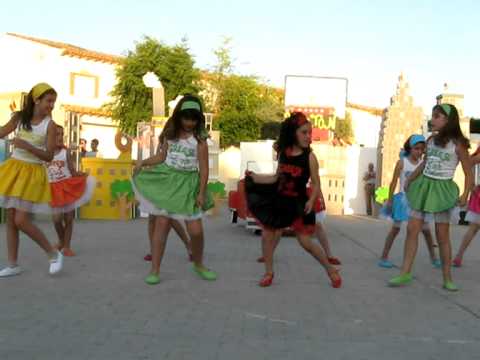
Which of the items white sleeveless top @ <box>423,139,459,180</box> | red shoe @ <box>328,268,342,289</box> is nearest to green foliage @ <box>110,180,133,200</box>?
red shoe @ <box>328,268,342,289</box>

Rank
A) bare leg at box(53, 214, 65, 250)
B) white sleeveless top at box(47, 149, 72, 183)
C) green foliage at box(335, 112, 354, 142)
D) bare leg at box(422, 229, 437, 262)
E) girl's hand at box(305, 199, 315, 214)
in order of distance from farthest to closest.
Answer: green foliage at box(335, 112, 354, 142) → white sleeveless top at box(47, 149, 72, 183) → bare leg at box(422, 229, 437, 262) → bare leg at box(53, 214, 65, 250) → girl's hand at box(305, 199, 315, 214)

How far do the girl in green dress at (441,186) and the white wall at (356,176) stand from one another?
1520 centimetres

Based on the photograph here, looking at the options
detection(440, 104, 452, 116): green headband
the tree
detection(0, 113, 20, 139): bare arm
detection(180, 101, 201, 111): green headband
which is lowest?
detection(0, 113, 20, 139): bare arm

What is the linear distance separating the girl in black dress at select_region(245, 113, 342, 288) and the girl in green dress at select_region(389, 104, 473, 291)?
3.05 ft

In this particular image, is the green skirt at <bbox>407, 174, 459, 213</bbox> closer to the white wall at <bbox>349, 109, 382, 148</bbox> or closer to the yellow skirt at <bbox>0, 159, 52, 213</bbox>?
the yellow skirt at <bbox>0, 159, 52, 213</bbox>

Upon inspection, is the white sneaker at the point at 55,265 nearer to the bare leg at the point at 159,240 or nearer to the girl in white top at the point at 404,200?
the bare leg at the point at 159,240

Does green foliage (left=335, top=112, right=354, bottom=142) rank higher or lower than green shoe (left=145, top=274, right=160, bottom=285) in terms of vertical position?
higher

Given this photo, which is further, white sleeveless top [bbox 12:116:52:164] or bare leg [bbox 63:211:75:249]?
bare leg [bbox 63:211:75:249]

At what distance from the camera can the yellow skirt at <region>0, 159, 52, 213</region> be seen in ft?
20.8

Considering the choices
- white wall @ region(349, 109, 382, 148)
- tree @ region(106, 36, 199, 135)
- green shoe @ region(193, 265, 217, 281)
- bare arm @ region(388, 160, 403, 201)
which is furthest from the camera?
white wall @ region(349, 109, 382, 148)

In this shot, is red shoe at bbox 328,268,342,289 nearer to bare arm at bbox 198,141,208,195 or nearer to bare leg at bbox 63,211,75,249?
bare arm at bbox 198,141,208,195

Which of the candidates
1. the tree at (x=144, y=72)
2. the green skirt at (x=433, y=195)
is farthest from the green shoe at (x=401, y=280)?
the tree at (x=144, y=72)

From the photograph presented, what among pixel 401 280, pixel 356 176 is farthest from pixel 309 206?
pixel 356 176

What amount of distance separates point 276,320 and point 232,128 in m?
38.3
